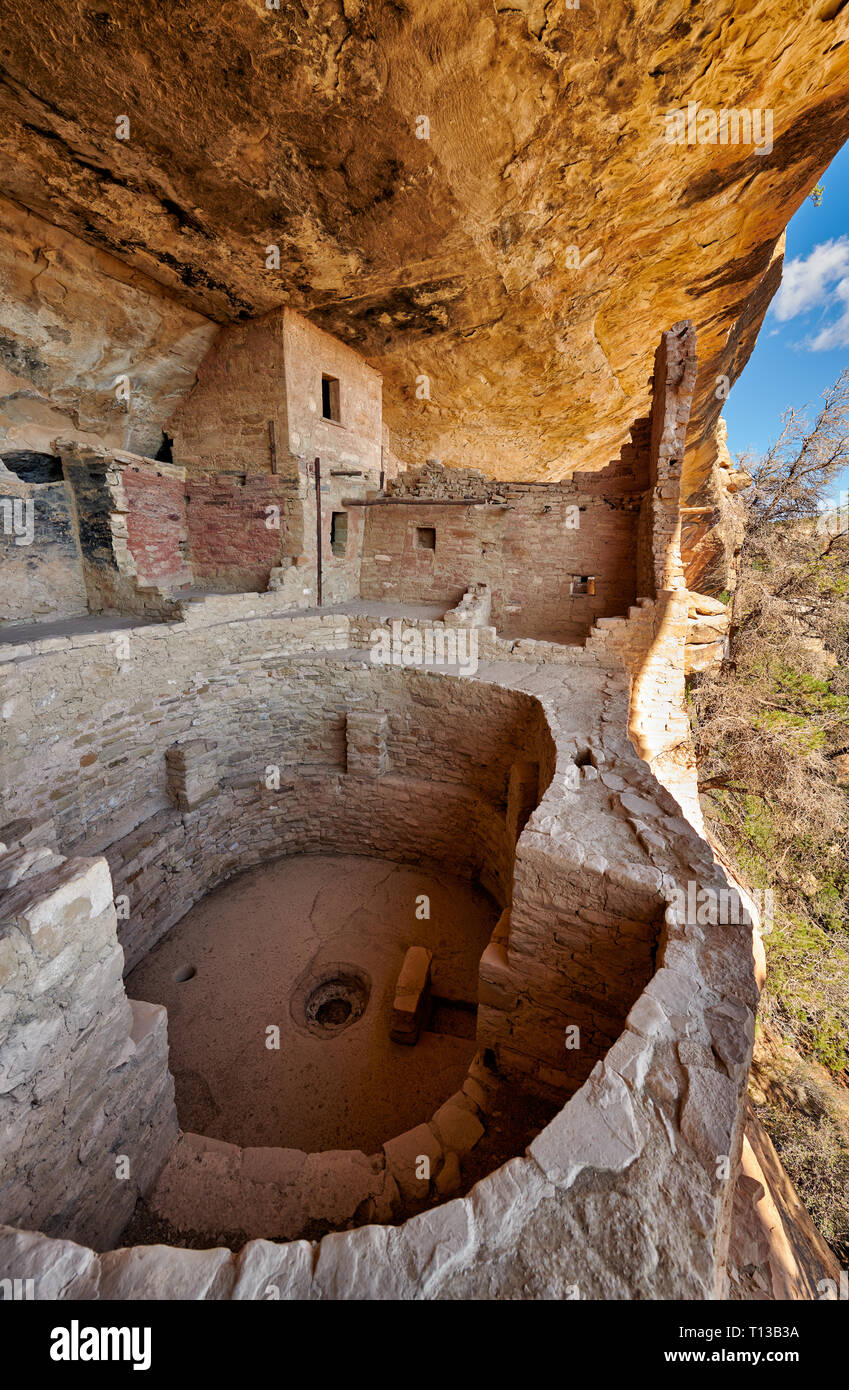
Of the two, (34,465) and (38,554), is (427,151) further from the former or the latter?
(38,554)

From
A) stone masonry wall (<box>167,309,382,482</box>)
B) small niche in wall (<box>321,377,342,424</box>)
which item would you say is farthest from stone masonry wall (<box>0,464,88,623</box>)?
small niche in wall (<box>321,377,342,424</box>)

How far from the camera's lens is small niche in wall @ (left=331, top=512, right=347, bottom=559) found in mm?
9828

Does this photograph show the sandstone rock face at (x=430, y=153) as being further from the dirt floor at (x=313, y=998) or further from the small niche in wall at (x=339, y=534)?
the dirt floor at (x=313, y=998)

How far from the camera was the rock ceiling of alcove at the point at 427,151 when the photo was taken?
4246mm

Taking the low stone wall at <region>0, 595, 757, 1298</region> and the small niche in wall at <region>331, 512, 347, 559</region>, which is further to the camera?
the small niche in wall at <region>331, 512, 347, 559</region>

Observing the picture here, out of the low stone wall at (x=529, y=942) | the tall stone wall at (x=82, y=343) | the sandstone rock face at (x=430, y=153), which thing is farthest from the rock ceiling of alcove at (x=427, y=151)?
the low stone wall at (x=529, y=942)

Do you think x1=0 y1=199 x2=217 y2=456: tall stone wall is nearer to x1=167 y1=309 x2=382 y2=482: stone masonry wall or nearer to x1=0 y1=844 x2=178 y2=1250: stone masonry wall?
x1=167 y1=309 x2=382 y2=482: stone masonry wall

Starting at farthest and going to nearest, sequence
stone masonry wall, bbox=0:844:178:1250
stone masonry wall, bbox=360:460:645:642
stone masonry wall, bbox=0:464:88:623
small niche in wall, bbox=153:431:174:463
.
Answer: small niche in wall, bbox=153:431:174:463, stone masonry wall, bbox=360:460:645:642, stone masonry wall, bbox=0:464:88:623, stone masonry wall, bbox=0:844:178:1250

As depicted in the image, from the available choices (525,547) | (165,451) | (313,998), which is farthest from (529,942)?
(165,451)

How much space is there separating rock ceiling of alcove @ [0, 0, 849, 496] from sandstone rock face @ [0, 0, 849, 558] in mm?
22

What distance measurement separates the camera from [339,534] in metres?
9.93

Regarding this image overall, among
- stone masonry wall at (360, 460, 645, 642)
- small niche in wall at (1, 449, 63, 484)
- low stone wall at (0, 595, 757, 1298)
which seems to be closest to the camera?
low stone wall at (0, 595, 757, 1298)

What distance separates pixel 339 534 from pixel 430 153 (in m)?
5.60

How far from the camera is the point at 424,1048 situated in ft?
15.4
